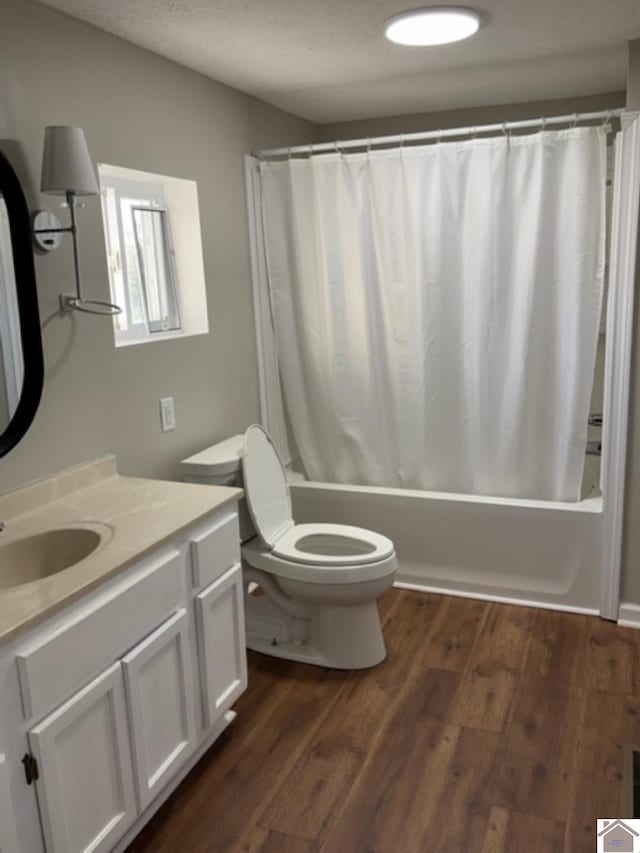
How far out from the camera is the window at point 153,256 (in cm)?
263

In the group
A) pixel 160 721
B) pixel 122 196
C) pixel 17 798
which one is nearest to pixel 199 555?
pixel 160 721

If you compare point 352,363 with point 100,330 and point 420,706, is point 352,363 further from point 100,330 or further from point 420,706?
point 420,706

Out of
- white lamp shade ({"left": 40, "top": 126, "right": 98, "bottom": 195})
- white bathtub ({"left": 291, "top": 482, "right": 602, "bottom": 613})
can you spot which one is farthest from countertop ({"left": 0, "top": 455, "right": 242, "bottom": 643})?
white bathtub ({"left": 291, "top": 482, "right": 602, "bottom": 613})

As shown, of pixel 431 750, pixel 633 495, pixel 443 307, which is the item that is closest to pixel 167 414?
pixel 443 307

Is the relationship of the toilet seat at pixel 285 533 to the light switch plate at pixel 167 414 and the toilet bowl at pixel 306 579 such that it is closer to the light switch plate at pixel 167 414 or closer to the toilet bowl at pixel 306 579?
the toilet bowl at pixel 306 579

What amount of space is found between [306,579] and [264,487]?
40 centimetres

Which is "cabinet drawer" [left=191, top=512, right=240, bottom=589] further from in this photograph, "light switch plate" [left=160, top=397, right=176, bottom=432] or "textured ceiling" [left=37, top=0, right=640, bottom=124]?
"textured ceiling" [left=37, top=0, right=640, bottom=124]

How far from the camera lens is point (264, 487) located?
2768 millimetres

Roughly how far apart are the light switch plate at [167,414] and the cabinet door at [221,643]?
2.21ft

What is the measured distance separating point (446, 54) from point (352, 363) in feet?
4.25

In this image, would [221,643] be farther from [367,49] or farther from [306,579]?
[367,49]

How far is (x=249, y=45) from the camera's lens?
242 centimetres

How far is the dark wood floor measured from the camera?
1896 millimetres

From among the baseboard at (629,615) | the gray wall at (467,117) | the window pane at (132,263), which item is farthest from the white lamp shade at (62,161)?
the baseboard at (629,615)
